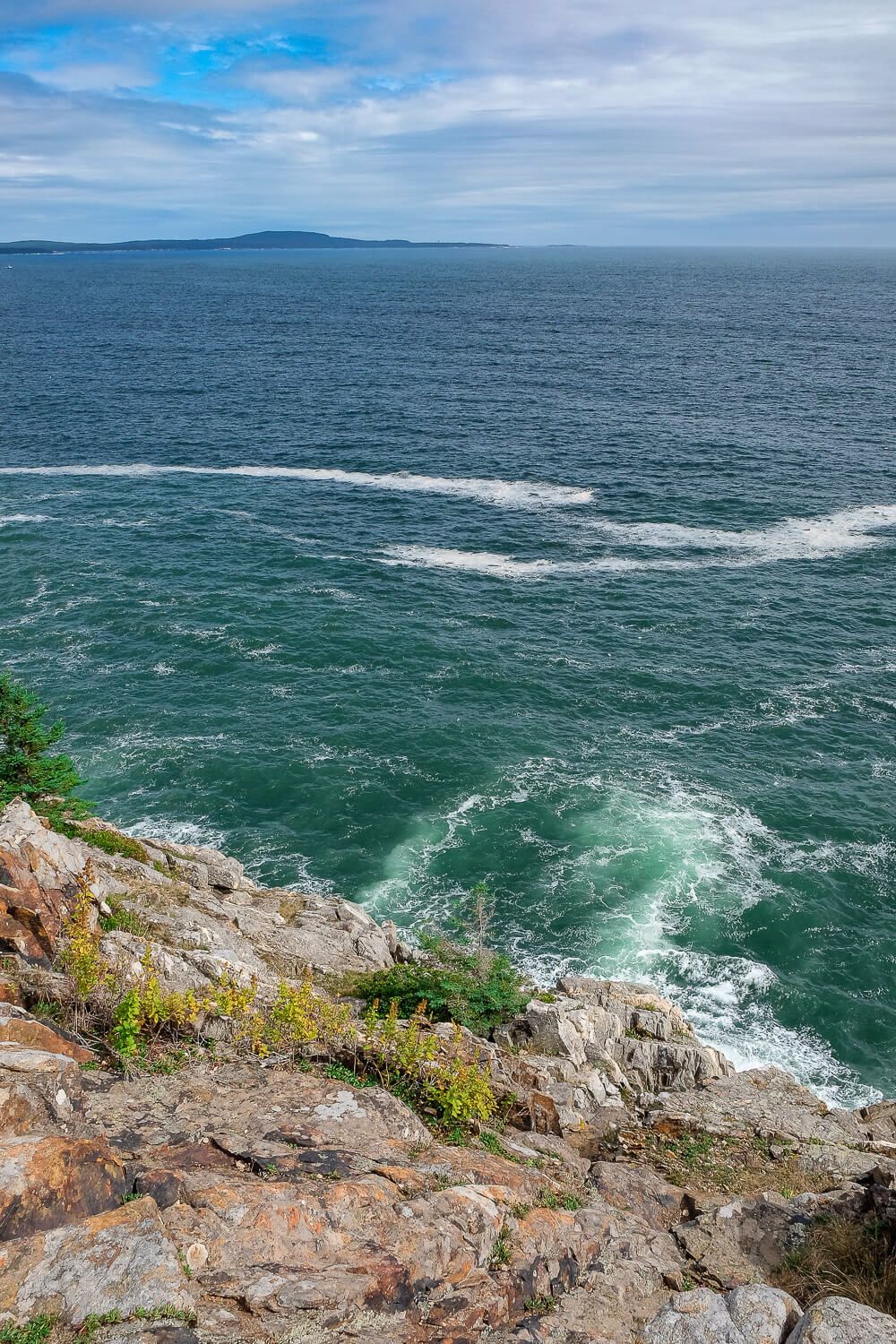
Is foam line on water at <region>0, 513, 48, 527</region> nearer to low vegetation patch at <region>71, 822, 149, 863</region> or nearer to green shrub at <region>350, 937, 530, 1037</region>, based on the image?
low vegetation patch at <region>71, 822, 149, 863</region>

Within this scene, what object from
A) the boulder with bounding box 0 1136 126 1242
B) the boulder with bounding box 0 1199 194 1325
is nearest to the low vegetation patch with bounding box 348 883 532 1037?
the boulder with bounding box 0 1136 126 1242

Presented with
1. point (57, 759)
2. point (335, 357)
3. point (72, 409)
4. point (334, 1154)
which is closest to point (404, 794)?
point (57, 759)

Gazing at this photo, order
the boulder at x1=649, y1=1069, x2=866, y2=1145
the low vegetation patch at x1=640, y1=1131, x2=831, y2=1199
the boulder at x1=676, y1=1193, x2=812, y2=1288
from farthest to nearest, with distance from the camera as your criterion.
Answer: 1. the boulder at x1=649, y1=1069, x2=866, y2=1145
2. the low vegetation patch at x1=640, y1=1131, x2=831, y2=1199
3. the boulder at x1=676, y1=1193, x2=812, y2=1288

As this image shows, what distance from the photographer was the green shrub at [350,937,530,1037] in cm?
2922

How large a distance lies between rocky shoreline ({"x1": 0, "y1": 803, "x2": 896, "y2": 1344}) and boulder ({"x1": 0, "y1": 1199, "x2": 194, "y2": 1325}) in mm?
35

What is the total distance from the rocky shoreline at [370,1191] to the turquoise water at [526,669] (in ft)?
59.3

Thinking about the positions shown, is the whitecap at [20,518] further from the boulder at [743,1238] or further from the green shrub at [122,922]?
the boulder at [743,1238]

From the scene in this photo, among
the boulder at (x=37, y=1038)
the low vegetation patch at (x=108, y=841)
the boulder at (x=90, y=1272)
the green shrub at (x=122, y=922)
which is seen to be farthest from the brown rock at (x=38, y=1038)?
the low vegetation patch at (x=108, y=841)

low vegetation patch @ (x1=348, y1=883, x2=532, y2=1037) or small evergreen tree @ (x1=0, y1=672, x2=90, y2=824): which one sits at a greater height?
small evergreen tree @ (x1=0, y1=672, x2=90, y2=824)

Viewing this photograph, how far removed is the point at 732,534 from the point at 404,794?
56305 mm

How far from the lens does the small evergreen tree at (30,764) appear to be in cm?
3772

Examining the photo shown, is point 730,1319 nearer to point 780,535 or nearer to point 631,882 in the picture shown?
point 631,882

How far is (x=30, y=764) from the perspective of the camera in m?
38.0

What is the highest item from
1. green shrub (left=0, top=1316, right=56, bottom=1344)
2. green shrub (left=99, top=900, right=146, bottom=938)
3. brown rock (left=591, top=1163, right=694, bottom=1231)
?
green shrub (left=0, top=1316, right=56, bottom=1344)
